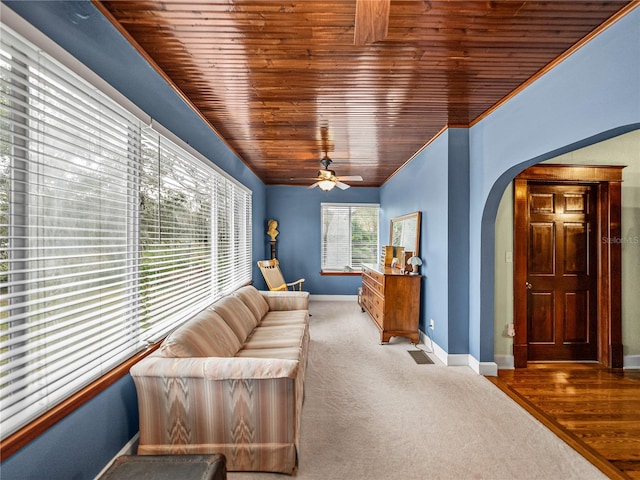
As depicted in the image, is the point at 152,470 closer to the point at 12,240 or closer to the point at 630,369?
the point at 12,240

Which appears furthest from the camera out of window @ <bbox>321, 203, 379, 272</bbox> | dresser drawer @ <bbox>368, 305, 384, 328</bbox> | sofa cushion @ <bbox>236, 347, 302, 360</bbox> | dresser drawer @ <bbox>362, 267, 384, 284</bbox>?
window @ <bbox>321, 203, 379, 272</bbox>

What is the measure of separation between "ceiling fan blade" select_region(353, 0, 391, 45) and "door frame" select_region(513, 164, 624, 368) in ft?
8.63

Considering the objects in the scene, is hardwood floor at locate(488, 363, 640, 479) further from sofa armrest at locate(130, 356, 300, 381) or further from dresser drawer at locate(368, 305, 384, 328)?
sofa armrest at locate(130, 356, 300, 381)

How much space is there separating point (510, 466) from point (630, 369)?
262 centimetres

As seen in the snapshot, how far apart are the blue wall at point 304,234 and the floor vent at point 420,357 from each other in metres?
2.96

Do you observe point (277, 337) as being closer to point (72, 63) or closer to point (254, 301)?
point (254, 301)

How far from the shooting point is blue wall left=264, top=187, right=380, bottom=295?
655 centimetres

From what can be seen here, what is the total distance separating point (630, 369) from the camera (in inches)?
126

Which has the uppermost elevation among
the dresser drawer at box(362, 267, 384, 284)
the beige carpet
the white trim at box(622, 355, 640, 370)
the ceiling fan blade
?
the ceiling fan blade

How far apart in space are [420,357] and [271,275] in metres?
2.88

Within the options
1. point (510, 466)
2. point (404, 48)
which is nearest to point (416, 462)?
point (510, 466)

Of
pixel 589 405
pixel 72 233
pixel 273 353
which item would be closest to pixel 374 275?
pixel 273 353

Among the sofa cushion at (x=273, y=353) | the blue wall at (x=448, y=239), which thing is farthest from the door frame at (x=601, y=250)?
the sofa cushion at (x=273, y=353)

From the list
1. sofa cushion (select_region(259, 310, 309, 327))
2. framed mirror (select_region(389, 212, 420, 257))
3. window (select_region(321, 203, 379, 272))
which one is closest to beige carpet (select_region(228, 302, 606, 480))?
sofa cushion (select_region(259, 310, 309, 327))
